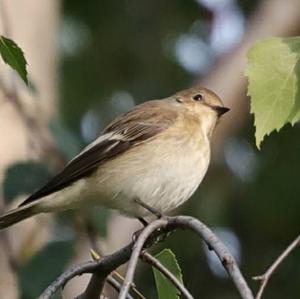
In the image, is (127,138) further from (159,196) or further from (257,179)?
(257,179)

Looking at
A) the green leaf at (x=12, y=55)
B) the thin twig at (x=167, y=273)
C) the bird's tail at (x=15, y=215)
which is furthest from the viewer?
the bird's tail at (x=15, y=215)

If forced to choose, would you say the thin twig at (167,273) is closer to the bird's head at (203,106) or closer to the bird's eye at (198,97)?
the bird's head at (203,106)

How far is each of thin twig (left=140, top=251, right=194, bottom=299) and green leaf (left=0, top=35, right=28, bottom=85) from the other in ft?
1.83

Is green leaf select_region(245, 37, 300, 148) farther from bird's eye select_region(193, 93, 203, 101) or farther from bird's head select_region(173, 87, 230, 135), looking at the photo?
bird's eye select_region(193, 93, 203, 101)

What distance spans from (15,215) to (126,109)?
583cm

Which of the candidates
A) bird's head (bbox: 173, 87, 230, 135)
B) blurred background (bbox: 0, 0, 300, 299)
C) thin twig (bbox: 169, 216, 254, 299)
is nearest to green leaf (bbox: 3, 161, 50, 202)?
blurred background (bbox: 0, 0, 300, 299)

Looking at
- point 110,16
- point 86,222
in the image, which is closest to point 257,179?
point 110,16

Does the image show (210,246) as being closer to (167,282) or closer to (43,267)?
(167,282)

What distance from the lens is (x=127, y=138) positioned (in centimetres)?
515

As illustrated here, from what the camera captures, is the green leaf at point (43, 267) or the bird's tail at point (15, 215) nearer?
the bird's tail at point (15, 215)

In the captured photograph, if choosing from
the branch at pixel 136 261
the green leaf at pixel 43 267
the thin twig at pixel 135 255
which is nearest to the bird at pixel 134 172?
the green leaf at pixel 43 267

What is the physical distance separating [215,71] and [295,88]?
4.93 meters

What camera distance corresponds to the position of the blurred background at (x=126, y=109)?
19.8 ft

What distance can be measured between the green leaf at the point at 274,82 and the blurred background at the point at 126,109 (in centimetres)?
236
